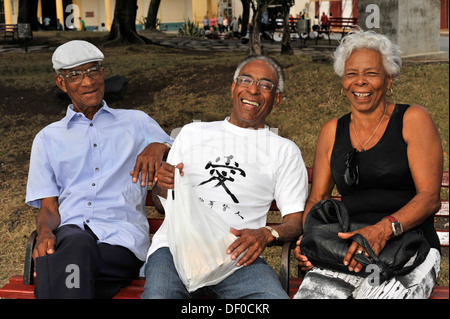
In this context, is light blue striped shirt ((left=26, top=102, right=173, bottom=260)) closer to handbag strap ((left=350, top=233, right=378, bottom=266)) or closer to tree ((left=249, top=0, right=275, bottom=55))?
handbag strap ((left=350, top=233, right=378, bottom=266))

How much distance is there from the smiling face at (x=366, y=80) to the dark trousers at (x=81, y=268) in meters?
1.63

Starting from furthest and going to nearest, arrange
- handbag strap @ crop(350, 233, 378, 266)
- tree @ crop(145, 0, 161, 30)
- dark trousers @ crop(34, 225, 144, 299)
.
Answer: tree @ crop(145, 0, 161, 30) → dark trousers @ crop(34, 225, 144, 299) → handbag strap @ crop(350, 233, 378, 266)

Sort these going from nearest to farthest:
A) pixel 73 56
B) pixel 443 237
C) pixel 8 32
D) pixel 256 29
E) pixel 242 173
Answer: pixel 242 173 → pixel 73 56 → pixel 443 237 → pixel 256 29 → pixel 8 32

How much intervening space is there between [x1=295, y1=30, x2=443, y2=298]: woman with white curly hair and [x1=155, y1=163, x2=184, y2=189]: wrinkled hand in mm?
797

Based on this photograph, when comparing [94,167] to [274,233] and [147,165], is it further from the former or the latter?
[274,233]

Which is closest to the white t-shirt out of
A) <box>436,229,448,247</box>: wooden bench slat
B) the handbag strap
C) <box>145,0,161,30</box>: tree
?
the handbag strap

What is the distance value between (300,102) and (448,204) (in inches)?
290

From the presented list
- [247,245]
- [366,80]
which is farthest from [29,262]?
[366,80]

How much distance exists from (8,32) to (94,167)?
49.4ft

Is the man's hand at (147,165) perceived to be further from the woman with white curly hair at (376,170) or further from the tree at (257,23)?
the tree at (257,23)

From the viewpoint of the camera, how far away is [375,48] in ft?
12.3

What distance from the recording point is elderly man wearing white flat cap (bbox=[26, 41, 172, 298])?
396cm
